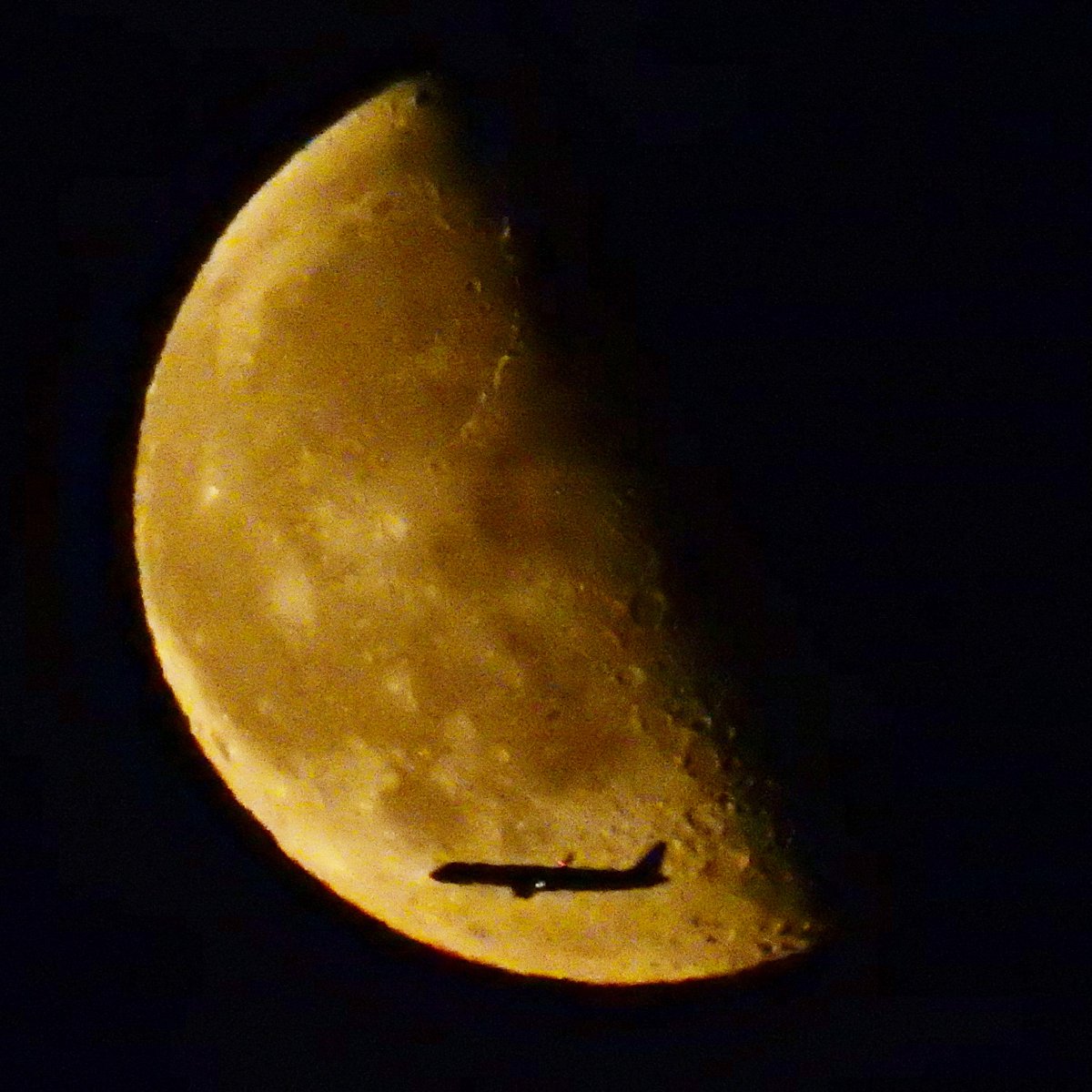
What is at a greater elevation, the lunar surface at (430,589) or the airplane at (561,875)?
the lunar surface at (430,589)

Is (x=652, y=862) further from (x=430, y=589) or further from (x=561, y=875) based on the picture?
(x=430, y=589)

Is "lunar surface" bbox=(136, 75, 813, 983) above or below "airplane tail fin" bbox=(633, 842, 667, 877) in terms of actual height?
above

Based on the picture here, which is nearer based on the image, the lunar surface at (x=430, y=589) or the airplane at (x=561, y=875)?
the lunar surface at (x=430, y=589)

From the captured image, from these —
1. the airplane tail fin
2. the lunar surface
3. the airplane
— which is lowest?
the airplane

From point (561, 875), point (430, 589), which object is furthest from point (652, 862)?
point (430, 589)

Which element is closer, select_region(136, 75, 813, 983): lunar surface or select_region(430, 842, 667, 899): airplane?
select_region(136, 75, 813, 983): lunar surface

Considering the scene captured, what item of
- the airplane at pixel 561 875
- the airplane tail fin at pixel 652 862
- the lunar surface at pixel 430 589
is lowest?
the airplane at pixel 561 875
